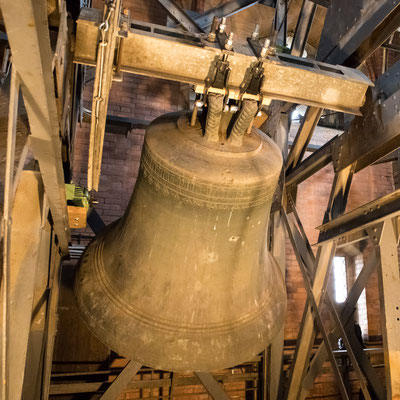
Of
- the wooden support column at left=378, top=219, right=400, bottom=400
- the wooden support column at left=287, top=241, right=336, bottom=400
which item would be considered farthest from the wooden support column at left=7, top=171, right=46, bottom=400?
the wooden support column at left=287, top=241, right=336, bottom=400

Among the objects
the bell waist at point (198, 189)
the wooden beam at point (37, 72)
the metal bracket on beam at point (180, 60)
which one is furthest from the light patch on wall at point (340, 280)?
the wooden beam at point (37, 72)

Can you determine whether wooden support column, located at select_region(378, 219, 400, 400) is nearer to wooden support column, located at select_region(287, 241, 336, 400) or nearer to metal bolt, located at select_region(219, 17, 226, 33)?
wooden support column, located at select_region(287, 241, 336, 400)

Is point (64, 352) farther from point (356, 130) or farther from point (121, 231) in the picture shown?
point (356, 130)

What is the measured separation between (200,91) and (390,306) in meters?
1.66

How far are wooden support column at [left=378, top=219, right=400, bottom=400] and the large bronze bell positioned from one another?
28.1 inches

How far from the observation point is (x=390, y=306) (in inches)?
85.0

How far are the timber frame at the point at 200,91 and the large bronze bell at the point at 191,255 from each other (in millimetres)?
277

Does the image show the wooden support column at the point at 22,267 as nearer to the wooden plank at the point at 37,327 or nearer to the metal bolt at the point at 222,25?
the wooden plank at the point at 37,327

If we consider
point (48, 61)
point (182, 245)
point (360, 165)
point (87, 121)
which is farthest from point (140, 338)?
point (87, 121)

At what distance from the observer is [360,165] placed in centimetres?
265

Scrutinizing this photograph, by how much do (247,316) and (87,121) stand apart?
10.7 ft

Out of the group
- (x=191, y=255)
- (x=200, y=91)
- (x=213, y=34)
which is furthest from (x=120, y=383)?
(x=213, y=34)

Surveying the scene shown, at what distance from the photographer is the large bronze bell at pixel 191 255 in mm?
1723

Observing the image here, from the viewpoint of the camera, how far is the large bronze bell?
1.72m
